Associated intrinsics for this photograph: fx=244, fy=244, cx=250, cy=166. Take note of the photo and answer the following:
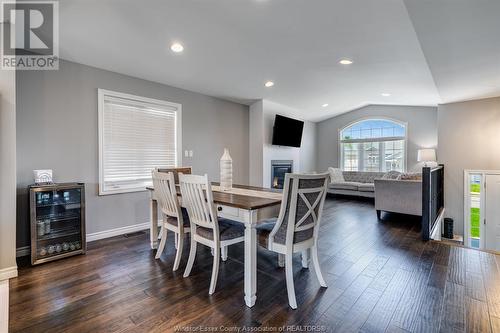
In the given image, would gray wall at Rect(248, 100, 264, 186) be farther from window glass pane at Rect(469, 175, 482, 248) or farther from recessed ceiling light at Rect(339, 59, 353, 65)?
window glass pane at Rect(469, 175, 482, 248)

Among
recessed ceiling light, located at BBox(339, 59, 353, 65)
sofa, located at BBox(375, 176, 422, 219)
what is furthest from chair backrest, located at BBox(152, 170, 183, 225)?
sofa, located at BBox(375, 176, 422, 219)

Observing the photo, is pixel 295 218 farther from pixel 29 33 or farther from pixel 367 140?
pixel 367 140

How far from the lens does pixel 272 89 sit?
4707 millimetres

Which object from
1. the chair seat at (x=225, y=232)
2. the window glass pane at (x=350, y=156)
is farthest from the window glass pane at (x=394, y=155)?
the chair seat at (x=225, y=232)

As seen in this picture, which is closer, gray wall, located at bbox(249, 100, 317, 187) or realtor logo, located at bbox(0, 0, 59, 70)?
realtor logo, located at bbox(0, 0, 59, 70)

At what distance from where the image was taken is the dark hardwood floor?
1701mm

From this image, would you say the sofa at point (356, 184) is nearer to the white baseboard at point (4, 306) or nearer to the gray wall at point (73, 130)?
the gray wall at point (73, 130)

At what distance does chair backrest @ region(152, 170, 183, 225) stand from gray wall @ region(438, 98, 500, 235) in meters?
5.18

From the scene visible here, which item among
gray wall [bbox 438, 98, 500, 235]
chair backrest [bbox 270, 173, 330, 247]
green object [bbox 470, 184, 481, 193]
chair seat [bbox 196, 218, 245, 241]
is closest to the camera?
chair backrest [bbox 270, 173, 330, 247]

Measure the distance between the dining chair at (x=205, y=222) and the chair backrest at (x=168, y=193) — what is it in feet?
0.68

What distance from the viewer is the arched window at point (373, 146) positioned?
6.86 meters

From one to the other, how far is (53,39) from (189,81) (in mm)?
1768

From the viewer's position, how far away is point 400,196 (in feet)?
14.2

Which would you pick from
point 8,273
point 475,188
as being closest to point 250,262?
point 8,273
